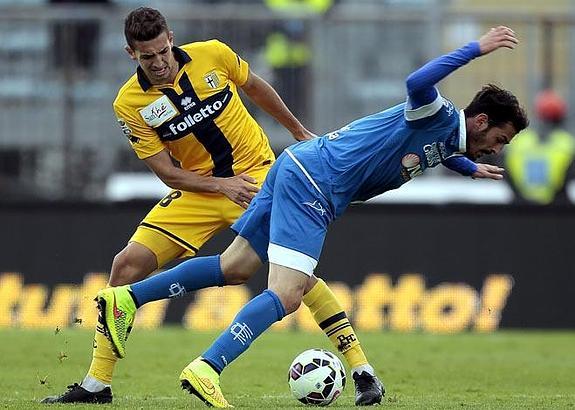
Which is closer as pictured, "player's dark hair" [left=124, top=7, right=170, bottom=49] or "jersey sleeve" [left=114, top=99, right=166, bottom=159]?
"player's dark hair" [left=124, top=7, right=170, bottom=49]

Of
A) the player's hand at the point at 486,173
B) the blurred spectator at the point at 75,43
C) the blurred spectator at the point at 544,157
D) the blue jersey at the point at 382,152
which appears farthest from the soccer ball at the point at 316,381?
the blurred spectator at the point at 75,43

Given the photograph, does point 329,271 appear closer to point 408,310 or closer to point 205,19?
point 408,310

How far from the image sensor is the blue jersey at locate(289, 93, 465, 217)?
7.31 m

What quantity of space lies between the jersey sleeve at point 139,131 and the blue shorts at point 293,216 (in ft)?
3.39

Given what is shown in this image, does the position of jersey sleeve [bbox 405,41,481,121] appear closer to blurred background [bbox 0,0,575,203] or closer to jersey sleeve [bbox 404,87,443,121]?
jersey sleeve [bbox 404,87,443,121]

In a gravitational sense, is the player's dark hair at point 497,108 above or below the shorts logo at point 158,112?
above

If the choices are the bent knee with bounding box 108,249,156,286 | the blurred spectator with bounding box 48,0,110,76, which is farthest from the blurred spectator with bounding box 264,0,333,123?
the bent knee with bounding box 108,249,156,286

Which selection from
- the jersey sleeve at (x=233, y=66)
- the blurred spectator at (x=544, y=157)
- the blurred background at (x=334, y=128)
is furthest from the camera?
the blurred spectator at (x=544, y=157)

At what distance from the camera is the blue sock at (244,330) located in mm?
7051

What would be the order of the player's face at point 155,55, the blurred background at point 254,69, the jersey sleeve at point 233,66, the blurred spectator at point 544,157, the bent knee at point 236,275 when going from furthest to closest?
the blurred spectator at point 544,157 → the blurred background at point 254,69 → the jersey sleeve at point 233,66 → the player's face at point 155,55 → the bent knee at point 236,275

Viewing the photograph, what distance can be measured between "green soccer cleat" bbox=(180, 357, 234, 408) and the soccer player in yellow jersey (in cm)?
106

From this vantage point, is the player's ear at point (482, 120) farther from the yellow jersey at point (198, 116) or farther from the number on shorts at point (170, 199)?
the number on shorts at point (170, 199)

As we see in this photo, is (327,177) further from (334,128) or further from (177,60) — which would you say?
(334,128)

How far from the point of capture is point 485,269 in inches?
543
